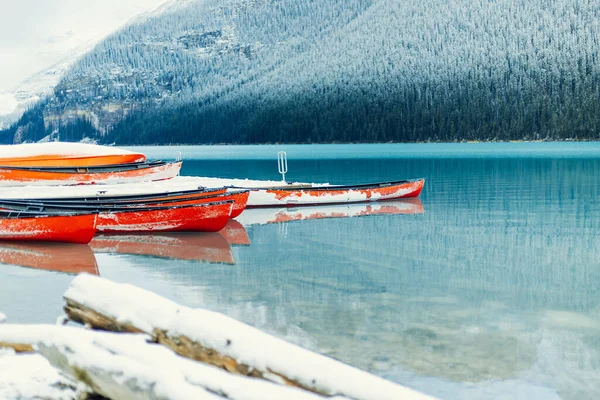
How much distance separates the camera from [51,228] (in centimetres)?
1853

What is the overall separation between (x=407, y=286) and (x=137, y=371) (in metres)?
8.76

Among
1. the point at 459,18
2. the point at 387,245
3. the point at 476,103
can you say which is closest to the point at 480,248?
the point at 387,245

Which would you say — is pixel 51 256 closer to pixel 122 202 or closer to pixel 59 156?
pixel 122 202

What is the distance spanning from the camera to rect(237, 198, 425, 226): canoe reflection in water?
1032 inches

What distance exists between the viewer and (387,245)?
18.8 m

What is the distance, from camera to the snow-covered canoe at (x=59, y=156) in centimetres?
3331

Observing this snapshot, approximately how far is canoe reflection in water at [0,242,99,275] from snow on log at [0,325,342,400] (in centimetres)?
1014

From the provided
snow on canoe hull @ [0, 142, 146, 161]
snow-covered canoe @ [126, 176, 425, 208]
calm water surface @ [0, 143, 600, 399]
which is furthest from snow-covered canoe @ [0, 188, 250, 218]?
snow on canoe hull @ [0, 142, 146, 161]

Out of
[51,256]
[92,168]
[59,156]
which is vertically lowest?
[51,256]

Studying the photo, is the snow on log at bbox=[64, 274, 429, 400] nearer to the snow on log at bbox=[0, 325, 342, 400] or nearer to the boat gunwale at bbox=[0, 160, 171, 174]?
the snow on log at bbox=[0, 325, 342, 400]

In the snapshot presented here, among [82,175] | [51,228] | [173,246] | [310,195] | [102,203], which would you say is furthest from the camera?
[82,175]

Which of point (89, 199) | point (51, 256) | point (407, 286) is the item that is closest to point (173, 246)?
point (51, 256)

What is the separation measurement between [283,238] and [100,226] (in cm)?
550

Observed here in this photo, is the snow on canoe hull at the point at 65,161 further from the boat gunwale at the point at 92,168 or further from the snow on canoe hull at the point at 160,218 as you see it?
the snow on canoe hull at the point at 160,218
